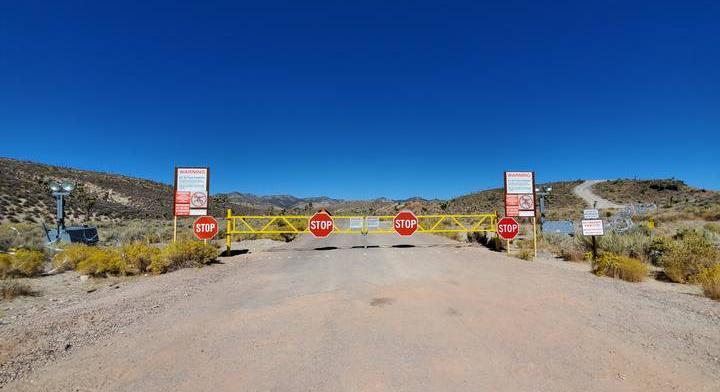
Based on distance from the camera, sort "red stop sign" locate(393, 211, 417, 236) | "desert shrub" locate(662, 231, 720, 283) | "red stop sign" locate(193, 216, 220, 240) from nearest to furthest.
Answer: "desert shrub" locate(662, 231, 720, 283), "red stop sign" locate(193, 216, 220, 240), "red stop sign" locate(393, 211, 417, 236)

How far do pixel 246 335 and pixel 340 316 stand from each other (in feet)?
4.99

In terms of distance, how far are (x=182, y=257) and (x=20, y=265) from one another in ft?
13.1

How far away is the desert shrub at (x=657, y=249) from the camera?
1254 centimetres

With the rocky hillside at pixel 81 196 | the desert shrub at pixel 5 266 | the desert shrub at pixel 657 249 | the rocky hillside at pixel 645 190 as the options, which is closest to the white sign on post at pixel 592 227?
the desert shrub at pixel 657 249

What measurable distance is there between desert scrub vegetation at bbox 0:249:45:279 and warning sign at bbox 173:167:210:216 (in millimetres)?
5378

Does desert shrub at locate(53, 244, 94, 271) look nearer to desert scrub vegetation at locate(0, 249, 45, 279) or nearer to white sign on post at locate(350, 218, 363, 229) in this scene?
desert scrub vegetation at locate(0, 249, 45, 279)

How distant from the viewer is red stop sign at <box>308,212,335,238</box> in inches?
730

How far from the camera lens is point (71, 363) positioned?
16.0 feet

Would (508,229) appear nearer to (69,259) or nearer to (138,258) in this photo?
(138,258)

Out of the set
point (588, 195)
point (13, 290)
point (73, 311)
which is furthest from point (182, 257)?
point (588, 195)

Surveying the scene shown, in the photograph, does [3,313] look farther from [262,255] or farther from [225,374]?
[262,255]

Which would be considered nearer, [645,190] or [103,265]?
[103,265]

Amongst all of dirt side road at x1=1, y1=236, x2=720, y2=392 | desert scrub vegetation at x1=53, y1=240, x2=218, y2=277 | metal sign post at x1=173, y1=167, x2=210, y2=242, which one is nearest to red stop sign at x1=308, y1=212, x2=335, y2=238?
metal sign post at x1=173, y1=167, x2=210, y2=242

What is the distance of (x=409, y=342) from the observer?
5324 mm
